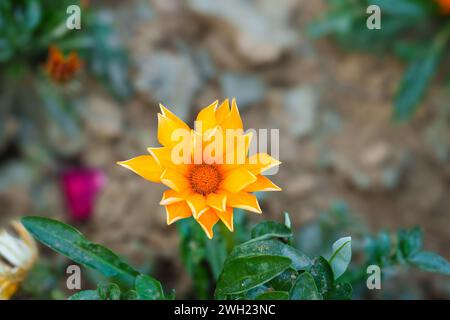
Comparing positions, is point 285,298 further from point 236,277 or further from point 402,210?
point 402,210

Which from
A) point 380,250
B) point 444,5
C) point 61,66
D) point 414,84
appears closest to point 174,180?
point 380,250

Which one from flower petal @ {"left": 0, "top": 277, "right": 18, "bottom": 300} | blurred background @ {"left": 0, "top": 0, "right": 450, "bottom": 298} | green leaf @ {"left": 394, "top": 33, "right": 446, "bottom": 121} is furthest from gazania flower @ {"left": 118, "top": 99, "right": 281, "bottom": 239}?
green leaf @ {"left": 394, "top": 33, "right": 446, "bottom": 121}

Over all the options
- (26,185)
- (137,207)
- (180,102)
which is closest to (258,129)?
(180,102)

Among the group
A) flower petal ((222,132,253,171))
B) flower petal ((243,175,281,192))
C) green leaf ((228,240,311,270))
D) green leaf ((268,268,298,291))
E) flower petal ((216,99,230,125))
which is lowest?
green leaf ((268,268,298,291))

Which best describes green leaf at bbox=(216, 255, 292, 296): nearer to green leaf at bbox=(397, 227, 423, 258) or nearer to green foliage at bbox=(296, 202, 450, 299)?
green foliage at bbox=(296, 202, 450, 299)

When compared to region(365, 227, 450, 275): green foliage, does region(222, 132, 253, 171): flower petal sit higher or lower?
higher

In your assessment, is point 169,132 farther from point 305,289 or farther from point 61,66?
point 61,66

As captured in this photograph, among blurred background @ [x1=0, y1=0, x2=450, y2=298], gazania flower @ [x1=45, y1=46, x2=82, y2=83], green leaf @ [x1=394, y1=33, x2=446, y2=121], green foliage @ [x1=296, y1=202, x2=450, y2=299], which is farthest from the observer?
green leaf @ [x1=394, y1=33, x2=446, y2=121]
